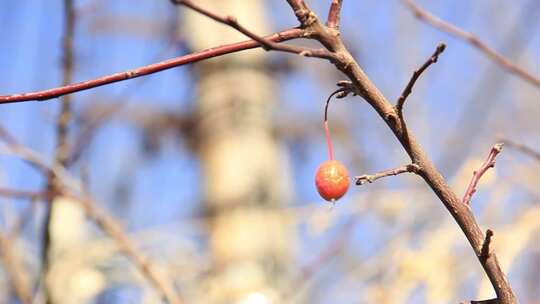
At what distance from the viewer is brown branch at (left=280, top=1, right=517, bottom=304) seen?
22.2 inches

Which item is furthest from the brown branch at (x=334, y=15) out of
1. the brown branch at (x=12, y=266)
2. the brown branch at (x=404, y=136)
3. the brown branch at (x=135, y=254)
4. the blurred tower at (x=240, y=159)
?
the blurred tower at (x=240, y=159)

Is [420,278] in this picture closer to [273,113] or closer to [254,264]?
[254,264]

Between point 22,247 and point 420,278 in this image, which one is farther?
point 22,247

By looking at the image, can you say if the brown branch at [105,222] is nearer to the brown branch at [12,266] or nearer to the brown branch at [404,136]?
the brown branch at [12,266]

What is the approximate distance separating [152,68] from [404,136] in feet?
0.56

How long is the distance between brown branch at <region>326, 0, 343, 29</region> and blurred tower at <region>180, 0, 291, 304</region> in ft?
5.34

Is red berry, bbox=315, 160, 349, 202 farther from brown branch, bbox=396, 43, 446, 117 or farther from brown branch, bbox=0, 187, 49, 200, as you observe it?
brown branch, bbox=0, 187, 49, 200

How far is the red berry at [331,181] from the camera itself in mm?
656

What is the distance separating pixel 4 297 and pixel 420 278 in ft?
3.08

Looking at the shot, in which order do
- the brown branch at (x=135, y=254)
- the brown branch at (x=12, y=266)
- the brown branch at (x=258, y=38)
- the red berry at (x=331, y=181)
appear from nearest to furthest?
the brown branch at (x=258, y=38)
the red berry at (x=331, y=181)
the brown branch at (x=135, y=254)
the brown branch at (x=12, y=266)

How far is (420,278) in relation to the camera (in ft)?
4.94

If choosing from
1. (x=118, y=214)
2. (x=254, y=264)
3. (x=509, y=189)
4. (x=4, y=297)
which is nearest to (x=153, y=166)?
(x=118, y=214)

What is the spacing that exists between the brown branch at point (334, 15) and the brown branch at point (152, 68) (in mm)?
27

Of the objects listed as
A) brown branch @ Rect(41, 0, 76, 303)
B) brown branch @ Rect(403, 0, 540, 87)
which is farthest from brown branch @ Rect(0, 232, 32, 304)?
brown branch @ Rect(403, 0, 540, 87)
